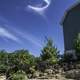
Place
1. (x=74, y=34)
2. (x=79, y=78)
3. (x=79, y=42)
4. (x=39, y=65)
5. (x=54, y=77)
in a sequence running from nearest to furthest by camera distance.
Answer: (x=79, y=78) → (x=54, y=77) → (x=39, y=65) → (x=79, y=42) → (x=74, y=34)

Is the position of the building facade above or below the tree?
above

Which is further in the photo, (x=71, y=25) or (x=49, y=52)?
(x=71, y=25)

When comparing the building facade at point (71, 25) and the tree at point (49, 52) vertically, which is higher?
the building facade at point (71, 25)

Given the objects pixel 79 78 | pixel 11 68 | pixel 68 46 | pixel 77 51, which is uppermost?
pixel 68 46

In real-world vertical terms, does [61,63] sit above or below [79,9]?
below

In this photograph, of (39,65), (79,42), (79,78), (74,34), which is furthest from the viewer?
(74,34)

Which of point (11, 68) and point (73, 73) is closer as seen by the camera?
point (73, 73)

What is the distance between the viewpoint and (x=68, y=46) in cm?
3859

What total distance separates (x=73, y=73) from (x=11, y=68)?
7.99 metres

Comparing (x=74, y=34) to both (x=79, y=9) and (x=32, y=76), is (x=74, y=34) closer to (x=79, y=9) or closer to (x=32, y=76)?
(x=79, y=9)

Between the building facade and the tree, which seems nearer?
the tree

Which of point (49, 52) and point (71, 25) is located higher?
point (71, 25)

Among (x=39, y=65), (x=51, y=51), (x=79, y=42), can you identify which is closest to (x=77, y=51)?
(x=79, y=42)

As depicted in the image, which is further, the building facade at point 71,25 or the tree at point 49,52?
the building facade at point 71,25
